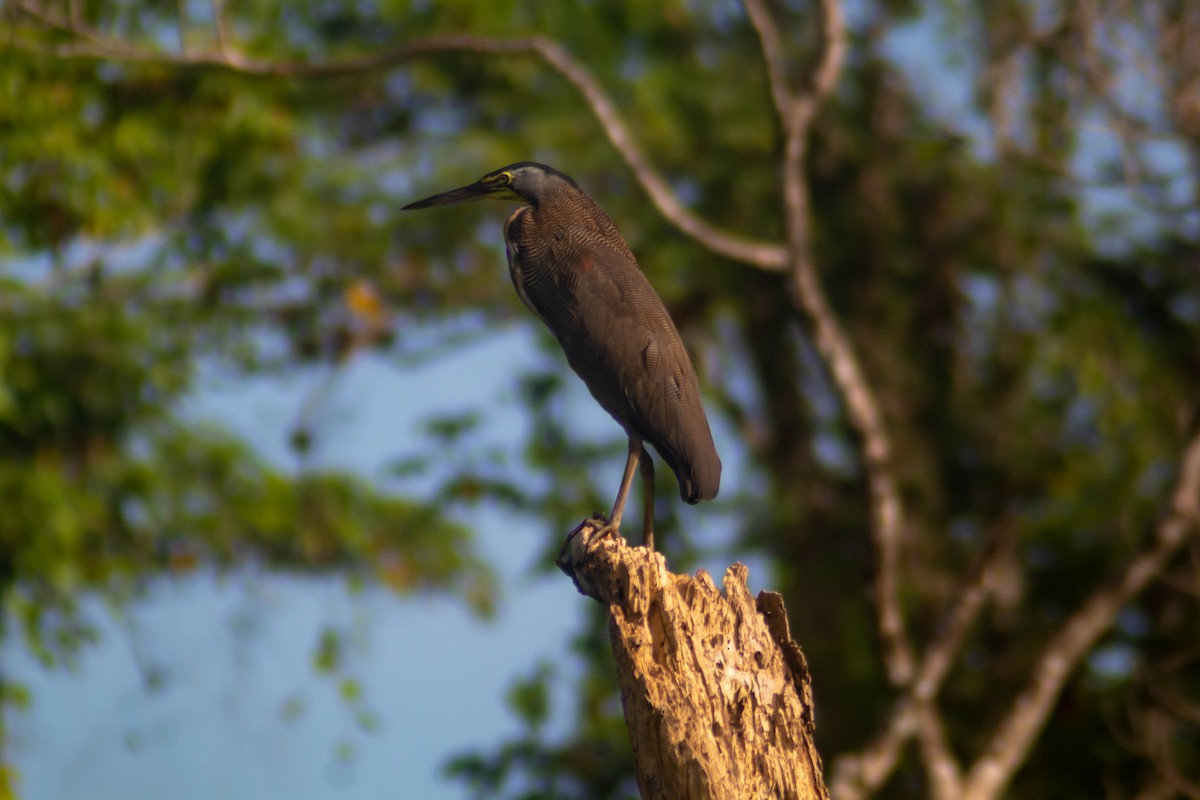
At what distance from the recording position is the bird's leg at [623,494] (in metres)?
4.43

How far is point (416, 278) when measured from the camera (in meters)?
11.5

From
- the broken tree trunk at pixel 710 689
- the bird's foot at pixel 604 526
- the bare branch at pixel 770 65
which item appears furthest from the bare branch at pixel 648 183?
the broken tree trunk at pixel 710 689

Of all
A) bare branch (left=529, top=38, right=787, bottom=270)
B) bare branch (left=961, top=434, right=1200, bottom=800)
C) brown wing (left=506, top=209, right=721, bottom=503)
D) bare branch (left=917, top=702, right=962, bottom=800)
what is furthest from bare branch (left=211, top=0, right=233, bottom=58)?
bare branch (left=961, top=434, right=1200, bottom=800)

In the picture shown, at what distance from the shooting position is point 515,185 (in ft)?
16.8

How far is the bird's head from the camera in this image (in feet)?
16.8

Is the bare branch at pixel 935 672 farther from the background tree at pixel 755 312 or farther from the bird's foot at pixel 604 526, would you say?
the bird's foot at pixel 604 526

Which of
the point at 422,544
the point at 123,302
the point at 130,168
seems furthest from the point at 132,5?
the point at 422,544

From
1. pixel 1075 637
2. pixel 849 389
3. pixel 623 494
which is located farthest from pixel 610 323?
pixel 1075 637

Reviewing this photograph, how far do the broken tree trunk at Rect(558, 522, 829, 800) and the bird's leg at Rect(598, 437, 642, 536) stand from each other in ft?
1.87

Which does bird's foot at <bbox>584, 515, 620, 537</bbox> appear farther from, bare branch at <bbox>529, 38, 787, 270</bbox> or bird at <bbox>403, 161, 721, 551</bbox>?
bare branch at <bbox>529, 38, 787, 270</bbox>

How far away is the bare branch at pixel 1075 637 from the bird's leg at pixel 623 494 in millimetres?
4976

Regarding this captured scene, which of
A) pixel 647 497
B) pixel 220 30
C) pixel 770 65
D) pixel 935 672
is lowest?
pixel 647 497

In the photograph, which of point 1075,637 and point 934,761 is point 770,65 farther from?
point 934,761

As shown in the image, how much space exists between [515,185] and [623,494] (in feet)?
4.39
